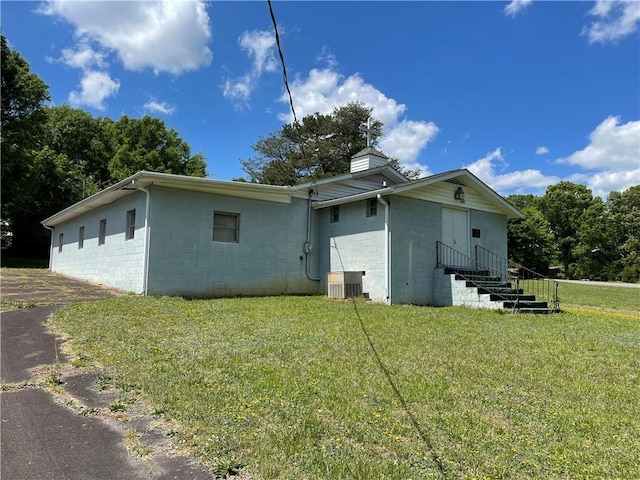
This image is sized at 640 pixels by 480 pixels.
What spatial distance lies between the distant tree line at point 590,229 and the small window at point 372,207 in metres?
33.5

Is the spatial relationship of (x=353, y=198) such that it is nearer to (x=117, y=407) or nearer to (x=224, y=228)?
(x=224, y=228)

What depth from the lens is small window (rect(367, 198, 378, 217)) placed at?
12.0 m

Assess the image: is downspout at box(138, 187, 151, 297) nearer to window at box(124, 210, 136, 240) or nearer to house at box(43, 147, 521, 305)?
house at box(43, 147, 521, 305)

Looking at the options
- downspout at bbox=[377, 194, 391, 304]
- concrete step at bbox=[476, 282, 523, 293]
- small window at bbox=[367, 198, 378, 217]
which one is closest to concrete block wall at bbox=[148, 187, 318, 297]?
small window at bbox=[367, 198, 378, 217]

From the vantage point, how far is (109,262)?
13211 millimetres

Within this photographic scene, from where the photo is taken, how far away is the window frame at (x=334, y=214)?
44.0ft

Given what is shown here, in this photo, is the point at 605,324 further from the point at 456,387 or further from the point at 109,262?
the point at 109,262

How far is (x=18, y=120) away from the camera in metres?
23.3

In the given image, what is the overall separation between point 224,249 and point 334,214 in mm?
3814

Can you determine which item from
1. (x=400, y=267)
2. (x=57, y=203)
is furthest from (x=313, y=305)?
(x=57, y=203)

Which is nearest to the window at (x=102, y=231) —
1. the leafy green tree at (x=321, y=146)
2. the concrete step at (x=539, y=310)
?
the concrete step at (x=539, y=310)

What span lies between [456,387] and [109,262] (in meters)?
12.3

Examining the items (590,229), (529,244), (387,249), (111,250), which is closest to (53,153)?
(111,250)

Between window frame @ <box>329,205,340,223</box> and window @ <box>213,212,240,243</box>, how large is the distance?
3.13 m
